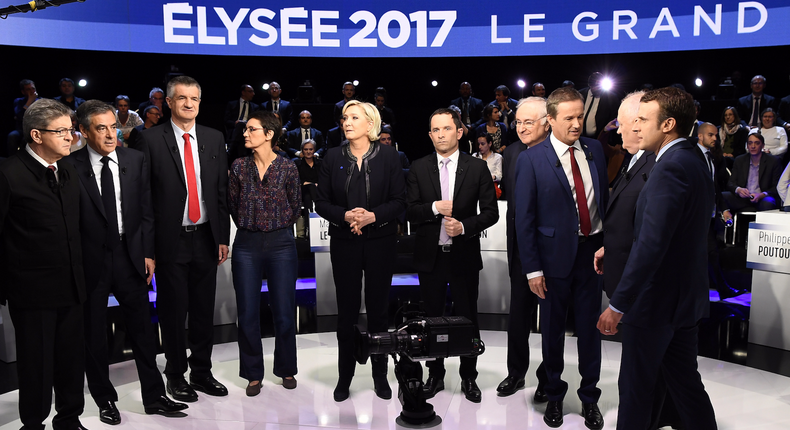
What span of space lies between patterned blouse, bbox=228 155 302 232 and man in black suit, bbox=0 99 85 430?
853mm

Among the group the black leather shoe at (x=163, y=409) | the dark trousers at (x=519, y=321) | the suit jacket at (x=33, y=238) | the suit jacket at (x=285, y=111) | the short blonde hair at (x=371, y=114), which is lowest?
the black leather shoe at (x=163, y=409)

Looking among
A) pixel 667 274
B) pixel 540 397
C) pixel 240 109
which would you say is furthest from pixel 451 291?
pixel 240 109

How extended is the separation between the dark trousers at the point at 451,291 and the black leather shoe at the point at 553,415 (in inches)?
18.8

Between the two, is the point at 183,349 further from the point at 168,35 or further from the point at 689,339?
the point at 168,35

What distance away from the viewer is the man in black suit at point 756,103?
8195mm

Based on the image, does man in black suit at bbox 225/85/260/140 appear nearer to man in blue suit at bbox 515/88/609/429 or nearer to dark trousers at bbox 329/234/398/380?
dark trousers at bbox 329/234/398/380

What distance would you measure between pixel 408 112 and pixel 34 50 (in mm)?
5674

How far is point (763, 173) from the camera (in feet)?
21.3

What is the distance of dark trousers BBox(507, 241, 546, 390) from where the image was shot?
3208mm

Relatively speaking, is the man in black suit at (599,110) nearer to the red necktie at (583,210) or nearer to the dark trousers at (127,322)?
the red necktie at (583,210)

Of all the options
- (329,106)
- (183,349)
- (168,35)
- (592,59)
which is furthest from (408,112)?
(183,349)

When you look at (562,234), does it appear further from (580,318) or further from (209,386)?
(209,386)

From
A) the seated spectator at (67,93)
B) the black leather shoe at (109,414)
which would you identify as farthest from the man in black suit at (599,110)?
the seated spectator at (67,93)

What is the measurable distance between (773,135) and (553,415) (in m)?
6.36
